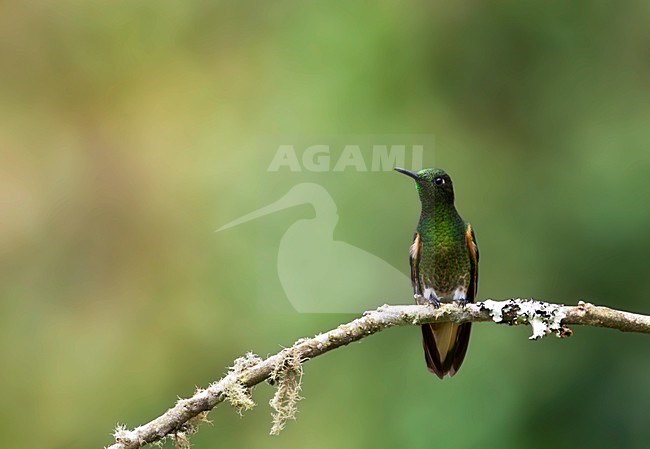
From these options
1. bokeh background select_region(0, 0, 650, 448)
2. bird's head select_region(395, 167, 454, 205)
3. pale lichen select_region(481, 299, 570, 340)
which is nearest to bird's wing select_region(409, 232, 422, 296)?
bird's head select_region(395, 167, 454, 205)

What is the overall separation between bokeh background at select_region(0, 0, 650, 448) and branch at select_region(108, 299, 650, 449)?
2.60 meters

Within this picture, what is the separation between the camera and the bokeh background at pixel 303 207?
5.23 m

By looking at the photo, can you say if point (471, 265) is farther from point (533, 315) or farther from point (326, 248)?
point (326, 248)

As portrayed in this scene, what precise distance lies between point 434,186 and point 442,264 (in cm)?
29

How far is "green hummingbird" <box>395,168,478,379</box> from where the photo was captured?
3.37 m

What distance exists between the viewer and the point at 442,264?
345 centimetres

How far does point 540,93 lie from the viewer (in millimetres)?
6320

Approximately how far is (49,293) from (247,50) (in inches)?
89.7

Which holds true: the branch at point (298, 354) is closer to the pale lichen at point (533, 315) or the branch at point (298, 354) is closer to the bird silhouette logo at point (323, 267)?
the pale lichen at point (533, 315)

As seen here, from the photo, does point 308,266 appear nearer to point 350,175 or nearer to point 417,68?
point 350,175

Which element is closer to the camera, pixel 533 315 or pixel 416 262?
pixel 533 315

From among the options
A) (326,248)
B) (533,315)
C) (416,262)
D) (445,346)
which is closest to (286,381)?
(533,315)

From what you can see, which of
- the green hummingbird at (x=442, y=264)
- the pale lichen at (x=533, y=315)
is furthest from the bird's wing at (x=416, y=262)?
the pale lichen at (x=533, y=315)

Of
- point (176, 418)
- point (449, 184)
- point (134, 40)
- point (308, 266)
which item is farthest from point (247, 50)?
point (176, 418)
